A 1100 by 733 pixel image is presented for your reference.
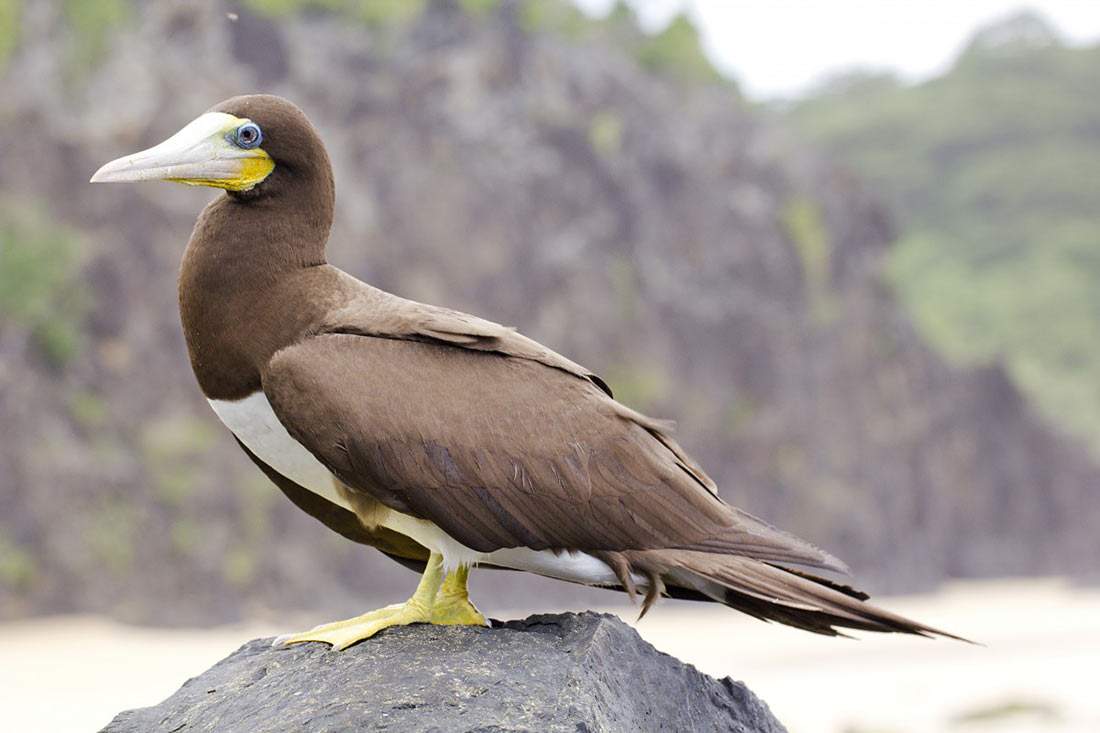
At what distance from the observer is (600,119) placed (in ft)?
82.6

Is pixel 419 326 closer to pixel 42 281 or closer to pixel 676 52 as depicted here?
pixel 42 281

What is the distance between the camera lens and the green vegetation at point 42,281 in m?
17.5

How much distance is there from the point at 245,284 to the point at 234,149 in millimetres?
502

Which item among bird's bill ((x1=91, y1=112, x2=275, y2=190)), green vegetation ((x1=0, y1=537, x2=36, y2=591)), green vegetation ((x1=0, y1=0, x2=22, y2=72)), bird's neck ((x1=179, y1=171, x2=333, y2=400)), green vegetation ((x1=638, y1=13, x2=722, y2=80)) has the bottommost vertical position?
bird's neck ((x1=179, y1=171, x2=333, y2=400))

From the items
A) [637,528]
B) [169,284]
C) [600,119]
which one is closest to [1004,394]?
[600,119]

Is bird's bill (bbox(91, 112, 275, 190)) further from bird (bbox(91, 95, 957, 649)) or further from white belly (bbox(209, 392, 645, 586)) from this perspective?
white belly (bbox(209, 392, 645, 586))

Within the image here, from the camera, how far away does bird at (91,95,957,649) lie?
423 cm

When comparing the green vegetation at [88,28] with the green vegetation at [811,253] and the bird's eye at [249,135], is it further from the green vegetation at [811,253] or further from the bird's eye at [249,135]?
the bird's eye at [249,135]

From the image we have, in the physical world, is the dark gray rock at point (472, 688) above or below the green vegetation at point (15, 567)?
below

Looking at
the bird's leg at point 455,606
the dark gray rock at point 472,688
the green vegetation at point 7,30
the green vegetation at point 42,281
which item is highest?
the green vegetation at point 7,30

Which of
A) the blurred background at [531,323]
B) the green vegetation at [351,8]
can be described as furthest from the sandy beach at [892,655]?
the green vegetation at [351,8]

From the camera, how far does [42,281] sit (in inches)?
697

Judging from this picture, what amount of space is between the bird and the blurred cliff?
13487 millimetres

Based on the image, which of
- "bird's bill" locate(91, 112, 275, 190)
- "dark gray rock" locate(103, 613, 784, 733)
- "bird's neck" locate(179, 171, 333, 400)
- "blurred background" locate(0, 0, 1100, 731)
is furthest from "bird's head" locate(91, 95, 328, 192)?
"blurred background" locate(0, 0, 1100, 731)
